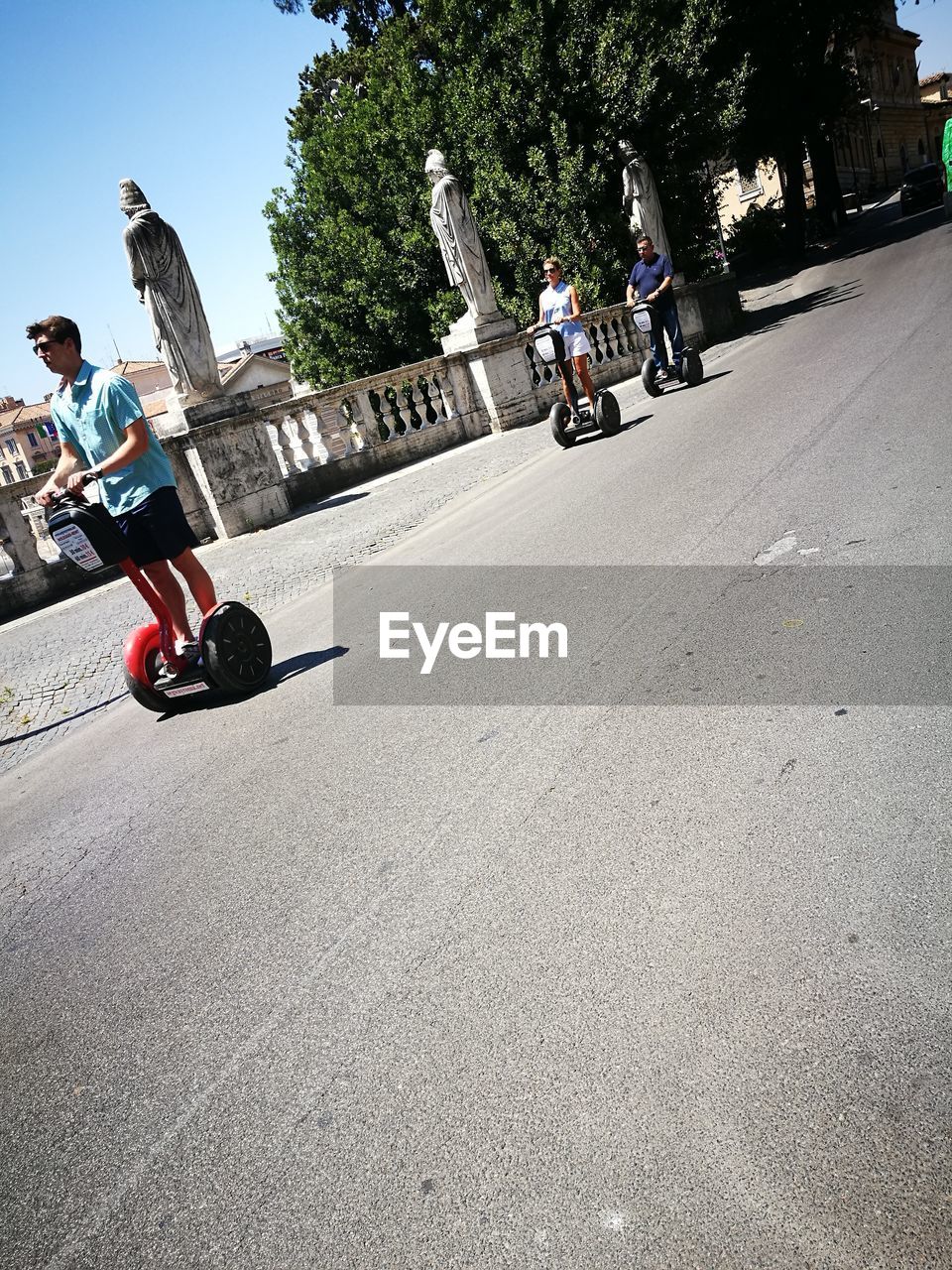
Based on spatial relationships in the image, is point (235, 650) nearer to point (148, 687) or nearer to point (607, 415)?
point (148, 687)

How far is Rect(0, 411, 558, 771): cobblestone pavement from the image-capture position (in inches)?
262

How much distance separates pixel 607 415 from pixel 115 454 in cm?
709

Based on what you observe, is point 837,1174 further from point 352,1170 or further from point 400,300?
point 400,300

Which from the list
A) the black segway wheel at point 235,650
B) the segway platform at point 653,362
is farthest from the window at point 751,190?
the black segway wheel at point 235,650

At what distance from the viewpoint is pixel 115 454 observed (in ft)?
15.3

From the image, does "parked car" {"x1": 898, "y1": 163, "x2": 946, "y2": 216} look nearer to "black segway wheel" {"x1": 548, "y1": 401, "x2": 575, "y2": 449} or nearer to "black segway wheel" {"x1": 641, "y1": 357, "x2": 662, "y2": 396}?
"black segway wheel" {"x1": 641, "y1": 357, "x2": 662, "y2": 396}

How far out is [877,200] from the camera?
220ft

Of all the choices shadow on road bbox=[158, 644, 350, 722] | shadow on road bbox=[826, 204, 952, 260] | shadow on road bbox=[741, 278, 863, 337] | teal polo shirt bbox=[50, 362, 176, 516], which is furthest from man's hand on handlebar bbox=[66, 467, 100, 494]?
shadow on road bbox=[826, 204, 952, 260]

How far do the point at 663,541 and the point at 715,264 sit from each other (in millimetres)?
24657

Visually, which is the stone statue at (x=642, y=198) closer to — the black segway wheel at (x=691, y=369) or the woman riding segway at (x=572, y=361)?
the black segway wheel at (x=691, y=369)

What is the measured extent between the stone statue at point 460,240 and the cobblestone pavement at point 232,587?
3.40 metres

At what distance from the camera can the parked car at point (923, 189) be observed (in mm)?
43062

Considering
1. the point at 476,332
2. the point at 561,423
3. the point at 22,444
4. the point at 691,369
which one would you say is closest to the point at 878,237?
the point at 476,332
